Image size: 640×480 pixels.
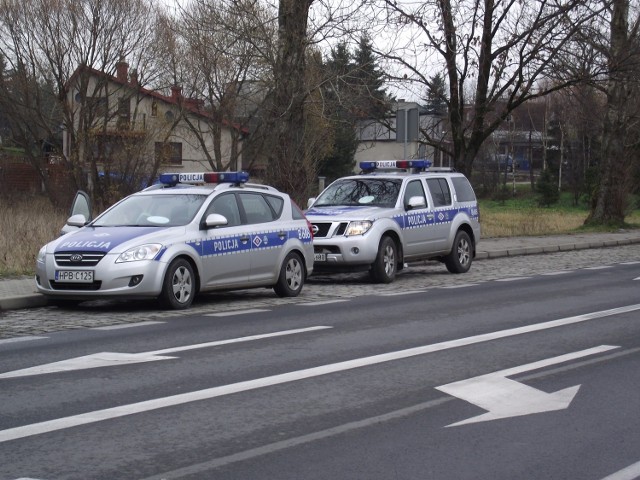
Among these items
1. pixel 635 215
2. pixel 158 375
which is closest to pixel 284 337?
pixel 158 375

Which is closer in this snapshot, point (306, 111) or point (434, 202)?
point (434, 202)

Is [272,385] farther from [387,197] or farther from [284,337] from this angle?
[387,197]

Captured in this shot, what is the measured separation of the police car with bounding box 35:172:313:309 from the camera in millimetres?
12438

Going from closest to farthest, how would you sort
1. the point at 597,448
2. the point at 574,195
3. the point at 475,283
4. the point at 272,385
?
the point at 597,448
the point at 272,385
the point at 475,283
the point at 574,195

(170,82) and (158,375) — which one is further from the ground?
(170,82)

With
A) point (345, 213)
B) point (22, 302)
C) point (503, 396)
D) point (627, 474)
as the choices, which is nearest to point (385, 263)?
point (345, 213)

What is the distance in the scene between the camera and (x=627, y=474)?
18.2 feet

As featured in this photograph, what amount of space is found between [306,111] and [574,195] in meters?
52.3

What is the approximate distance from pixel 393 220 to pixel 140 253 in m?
6.23

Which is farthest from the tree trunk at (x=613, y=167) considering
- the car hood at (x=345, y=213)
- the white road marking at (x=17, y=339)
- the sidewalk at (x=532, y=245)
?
the white road marking at (x=17, y=339)

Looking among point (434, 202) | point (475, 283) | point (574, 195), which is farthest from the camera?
point (574, 195)

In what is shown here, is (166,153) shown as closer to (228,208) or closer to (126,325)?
(228,208)

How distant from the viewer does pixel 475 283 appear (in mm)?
17484

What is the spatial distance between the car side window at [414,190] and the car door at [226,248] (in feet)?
15.7
